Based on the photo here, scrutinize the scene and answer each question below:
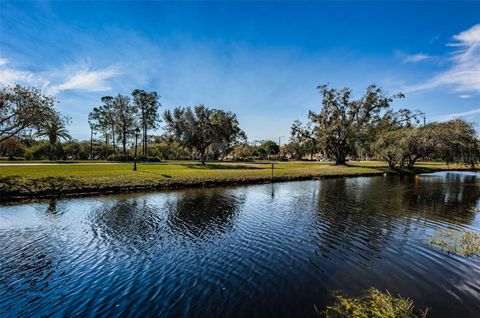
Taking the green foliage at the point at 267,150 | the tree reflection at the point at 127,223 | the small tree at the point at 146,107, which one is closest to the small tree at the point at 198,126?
the small tree at the point at 146,107

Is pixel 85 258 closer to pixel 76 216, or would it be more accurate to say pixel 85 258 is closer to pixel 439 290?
pixel 76 216

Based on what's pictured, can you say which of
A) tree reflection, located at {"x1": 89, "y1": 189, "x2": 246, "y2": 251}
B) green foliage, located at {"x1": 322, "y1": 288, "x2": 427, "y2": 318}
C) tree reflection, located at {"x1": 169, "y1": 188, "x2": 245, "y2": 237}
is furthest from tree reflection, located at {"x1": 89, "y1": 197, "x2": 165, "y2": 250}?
green foliage, located at {"x1": 322, "y1": 288, "x2": 427, "y2": 318}

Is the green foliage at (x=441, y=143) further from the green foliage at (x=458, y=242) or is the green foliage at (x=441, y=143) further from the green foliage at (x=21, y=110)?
the green foliage at (x=21, y=110)

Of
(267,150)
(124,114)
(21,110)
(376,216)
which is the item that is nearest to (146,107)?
(124,114)

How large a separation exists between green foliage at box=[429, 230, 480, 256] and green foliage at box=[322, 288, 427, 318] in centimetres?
527

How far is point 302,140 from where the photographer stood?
2443 inches

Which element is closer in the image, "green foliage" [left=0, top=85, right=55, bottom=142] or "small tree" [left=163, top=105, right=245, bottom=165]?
"green foliage" [left=0, top=85, right=55, bottom=142]

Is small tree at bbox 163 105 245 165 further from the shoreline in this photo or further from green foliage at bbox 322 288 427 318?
green foliage at bbox 322 288 427 318

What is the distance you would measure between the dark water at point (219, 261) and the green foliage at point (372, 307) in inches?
14.3

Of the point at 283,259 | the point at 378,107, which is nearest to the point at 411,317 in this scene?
the point at 283,259

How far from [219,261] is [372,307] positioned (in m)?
4.78

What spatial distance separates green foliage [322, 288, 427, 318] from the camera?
5426 millimetres

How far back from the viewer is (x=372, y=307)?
18.6ft

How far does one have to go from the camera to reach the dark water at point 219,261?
6.02 metres
